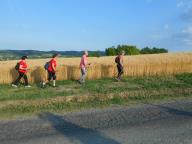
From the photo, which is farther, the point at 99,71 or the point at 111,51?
the point at 111,51

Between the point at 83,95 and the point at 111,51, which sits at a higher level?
the point at 111,51

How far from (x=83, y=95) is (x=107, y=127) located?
6.68 m

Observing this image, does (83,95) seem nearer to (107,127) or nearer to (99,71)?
(107,127)

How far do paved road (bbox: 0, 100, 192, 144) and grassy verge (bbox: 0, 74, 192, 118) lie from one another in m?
1.43

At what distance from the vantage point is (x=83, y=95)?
18.0m

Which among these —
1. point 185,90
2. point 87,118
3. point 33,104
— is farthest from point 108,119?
point 185,90

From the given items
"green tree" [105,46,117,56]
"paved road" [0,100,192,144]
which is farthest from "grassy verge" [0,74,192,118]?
"green tree" [105,46,117,56]

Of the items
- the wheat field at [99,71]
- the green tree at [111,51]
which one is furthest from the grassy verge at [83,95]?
the green tree at [111,51]

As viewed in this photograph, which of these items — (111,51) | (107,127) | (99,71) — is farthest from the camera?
(111,51)

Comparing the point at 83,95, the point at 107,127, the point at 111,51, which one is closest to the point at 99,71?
the point at 83,95

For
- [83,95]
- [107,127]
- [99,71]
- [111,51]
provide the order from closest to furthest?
[107,127], [83,95], [99,71], [111,51]

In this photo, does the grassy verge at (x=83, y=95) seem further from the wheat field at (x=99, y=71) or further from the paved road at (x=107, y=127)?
the wheat field at (x=99, y=71)

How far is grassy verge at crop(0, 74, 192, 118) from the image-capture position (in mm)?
15438

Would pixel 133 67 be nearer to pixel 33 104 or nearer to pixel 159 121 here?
pixel 33 104
